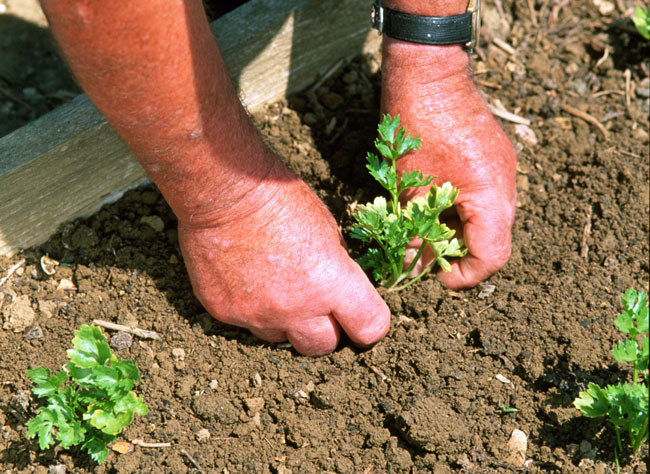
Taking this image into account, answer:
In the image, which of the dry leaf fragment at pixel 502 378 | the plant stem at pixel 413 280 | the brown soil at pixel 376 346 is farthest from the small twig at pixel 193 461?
the dry leaf fragment at pixel 502 378

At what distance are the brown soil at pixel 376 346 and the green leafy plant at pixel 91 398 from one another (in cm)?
18

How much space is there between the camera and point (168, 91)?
6.31ft

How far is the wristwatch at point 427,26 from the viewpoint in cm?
252

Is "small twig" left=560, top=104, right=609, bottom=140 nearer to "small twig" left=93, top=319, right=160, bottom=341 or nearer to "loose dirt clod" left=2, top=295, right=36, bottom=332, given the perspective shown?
"small twig" left=93, top=319, right=160, bottom=341

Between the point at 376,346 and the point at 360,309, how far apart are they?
19 centimetres

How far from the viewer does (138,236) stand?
8.64ft

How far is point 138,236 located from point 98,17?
3.53 ft

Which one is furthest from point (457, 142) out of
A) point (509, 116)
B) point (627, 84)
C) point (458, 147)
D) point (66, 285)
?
point (66, 285)

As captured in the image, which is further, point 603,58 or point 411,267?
point 603,58

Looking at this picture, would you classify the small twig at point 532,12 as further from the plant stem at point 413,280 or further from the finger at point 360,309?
the finger at point 360,309

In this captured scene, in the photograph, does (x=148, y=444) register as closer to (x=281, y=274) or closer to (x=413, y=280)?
(x=281, y=274)

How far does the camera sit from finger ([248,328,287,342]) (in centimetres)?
235

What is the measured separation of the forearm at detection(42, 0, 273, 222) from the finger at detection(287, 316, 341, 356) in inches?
19.6

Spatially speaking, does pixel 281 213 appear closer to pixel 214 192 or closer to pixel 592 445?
pixel 214 192
